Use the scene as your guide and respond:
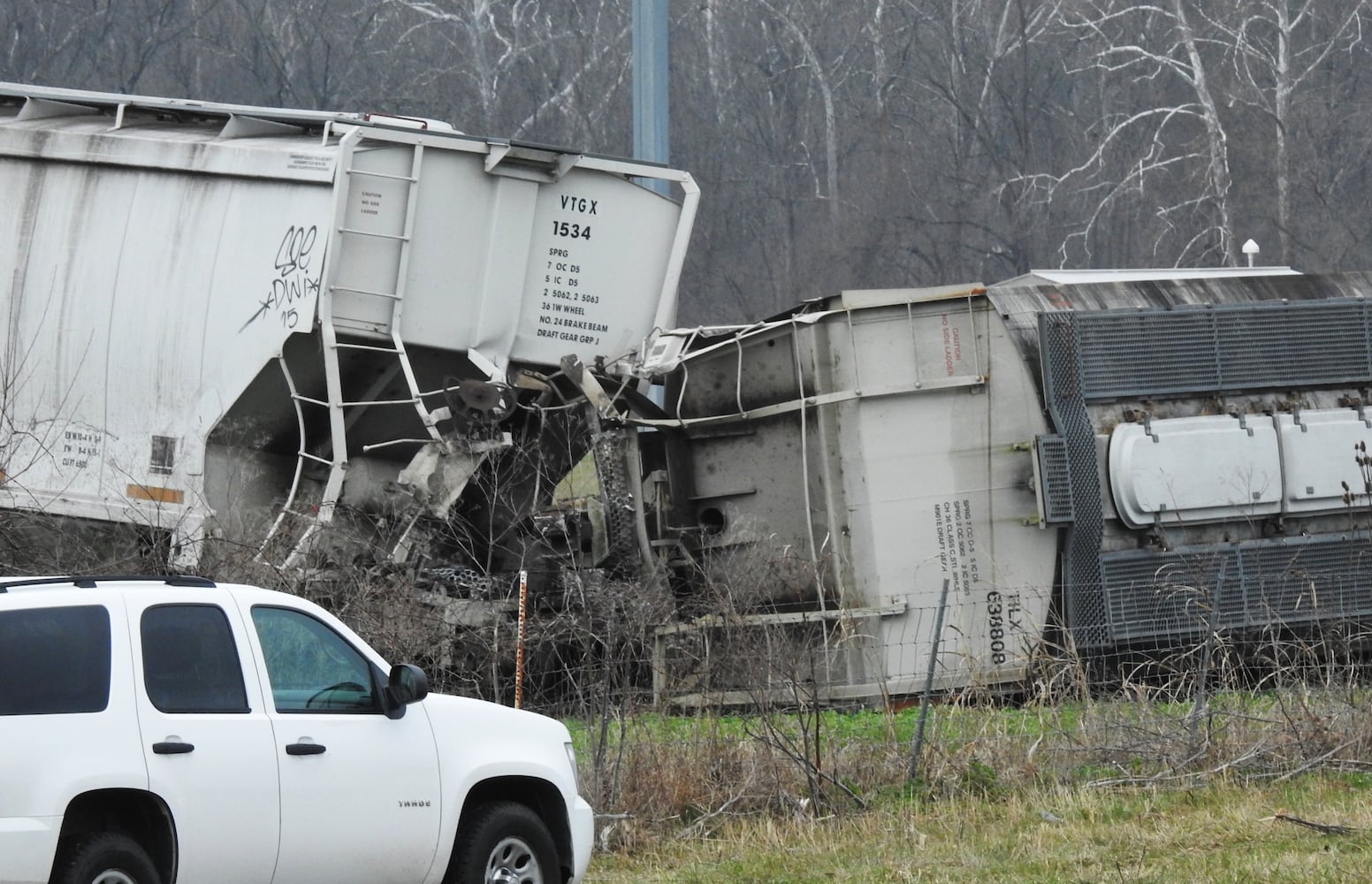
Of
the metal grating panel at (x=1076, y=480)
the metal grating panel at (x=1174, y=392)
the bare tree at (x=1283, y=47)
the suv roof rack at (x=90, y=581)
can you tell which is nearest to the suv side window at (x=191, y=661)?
the suv roof rack at (x=90, y=581)

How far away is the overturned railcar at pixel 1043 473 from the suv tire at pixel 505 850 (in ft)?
15.8

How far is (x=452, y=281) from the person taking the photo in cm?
1214

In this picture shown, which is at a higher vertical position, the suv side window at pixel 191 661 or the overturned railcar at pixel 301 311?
the overturned railcar at pixel 301 311

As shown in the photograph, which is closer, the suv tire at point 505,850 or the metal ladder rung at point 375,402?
the suv tire at point 505,850

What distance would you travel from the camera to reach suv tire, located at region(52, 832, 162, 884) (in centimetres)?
525

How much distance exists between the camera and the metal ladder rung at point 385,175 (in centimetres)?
1173

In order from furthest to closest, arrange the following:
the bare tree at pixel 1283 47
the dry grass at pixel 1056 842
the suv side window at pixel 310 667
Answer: the bare tree at pixel 1283 47 → the dry grass at pixel 1056 842 → the suv side window at pixel 310 667

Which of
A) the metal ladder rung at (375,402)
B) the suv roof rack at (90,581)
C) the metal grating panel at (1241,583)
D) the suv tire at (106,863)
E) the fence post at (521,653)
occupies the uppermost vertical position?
the metal ladder rung at (375,402)

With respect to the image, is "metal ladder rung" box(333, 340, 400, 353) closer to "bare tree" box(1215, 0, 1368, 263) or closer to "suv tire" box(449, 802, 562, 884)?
"suv tire" box(449, 802, 562, 884)

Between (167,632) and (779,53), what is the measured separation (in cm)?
3486

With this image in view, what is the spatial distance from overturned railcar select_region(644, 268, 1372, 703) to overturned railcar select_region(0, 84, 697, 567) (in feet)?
3.62

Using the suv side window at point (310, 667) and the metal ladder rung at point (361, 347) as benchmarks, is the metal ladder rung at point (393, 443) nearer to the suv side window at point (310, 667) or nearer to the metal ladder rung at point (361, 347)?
the metal ladder rung at point (361, 347)

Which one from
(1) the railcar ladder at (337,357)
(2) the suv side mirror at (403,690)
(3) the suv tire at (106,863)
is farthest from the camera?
(1) the railcar ladder at (337,357)

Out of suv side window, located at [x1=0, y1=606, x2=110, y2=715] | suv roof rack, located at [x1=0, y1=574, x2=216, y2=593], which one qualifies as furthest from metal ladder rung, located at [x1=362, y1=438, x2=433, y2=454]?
suv side window, located at [x1=0, y1=606, x2=110, y2=715]
